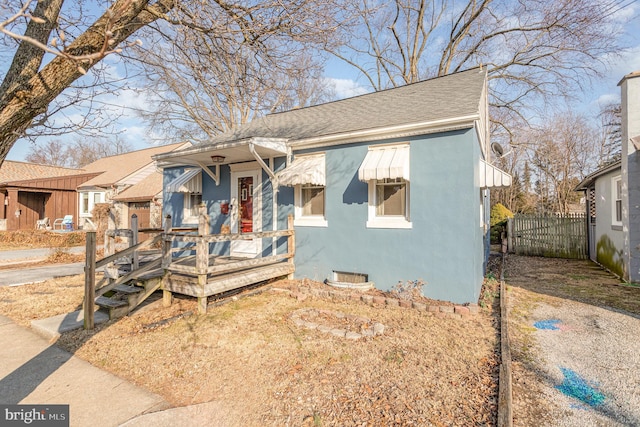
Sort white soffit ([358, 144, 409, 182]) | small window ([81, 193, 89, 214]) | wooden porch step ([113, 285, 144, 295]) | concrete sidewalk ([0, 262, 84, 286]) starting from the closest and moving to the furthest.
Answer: wooden porch step ([113, 285, 144, 295]) → white soffit ([358, 144, 409, 182]) → concrete sidewalk ([0, 262, 84, 286]) → small window ([81, 193, 89, 214])

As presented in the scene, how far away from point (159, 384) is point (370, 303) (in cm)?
380

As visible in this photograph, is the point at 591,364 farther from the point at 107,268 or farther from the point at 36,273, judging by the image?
the point at 36,273

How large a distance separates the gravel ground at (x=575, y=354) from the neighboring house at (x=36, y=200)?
28.4 metres

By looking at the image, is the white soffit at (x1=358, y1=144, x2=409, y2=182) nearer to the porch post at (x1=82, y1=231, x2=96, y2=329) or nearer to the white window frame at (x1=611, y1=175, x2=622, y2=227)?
the porch post at (x1=82, y1=231, x2=96, y2=329)

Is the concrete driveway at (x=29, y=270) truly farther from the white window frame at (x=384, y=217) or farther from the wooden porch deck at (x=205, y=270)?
the white window frame at (x=384, y=217)

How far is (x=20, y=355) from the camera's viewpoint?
4.19 meters

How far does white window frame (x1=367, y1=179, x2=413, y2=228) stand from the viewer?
6.51 meters

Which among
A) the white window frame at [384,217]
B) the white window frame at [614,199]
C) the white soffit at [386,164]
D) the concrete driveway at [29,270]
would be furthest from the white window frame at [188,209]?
the white window frame at [614,199]

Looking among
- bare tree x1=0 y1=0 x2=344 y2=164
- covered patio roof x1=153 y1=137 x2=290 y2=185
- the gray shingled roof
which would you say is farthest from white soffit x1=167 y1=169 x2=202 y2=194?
bare tree x1=0 y1=0 x2=344 y2=164

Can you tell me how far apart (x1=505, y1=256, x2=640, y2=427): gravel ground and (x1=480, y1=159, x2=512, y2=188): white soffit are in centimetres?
253

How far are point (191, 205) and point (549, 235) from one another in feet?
45.9

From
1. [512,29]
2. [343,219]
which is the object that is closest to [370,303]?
[343,219]

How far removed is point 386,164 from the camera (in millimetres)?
6254

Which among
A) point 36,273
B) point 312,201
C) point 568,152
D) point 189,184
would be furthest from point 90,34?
point 568,152
